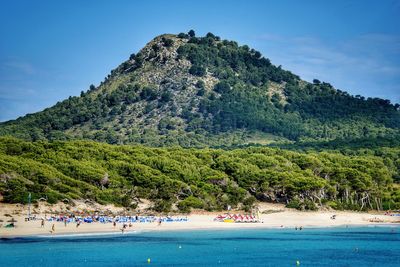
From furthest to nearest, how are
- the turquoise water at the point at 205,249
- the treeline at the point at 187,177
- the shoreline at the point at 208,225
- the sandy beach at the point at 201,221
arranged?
the treeline at the point at 187,177 → the sandy beach at the point at 201,221 → the shoreline at the point at 208,225 → the turquoise water at the point at 205,249

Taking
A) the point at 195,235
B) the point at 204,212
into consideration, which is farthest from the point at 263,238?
the point at 204,212

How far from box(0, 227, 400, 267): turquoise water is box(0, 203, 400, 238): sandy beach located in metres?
3.57

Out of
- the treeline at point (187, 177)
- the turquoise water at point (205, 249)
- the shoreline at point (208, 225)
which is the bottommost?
the turquoise water at point (205, 249)

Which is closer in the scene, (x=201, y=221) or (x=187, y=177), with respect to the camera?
(x=201, y=221)

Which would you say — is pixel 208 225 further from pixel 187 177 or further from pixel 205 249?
pixel 205 249

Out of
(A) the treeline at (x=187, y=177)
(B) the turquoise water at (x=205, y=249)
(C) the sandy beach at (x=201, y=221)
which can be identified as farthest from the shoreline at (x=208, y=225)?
(A) the treeline at (x=187, y=177)

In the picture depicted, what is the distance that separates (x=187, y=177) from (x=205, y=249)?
41.5 meters

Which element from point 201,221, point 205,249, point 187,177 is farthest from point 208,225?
point 205,249

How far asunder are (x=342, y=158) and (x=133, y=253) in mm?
82384

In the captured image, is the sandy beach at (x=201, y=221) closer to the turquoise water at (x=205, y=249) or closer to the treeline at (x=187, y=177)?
the treeline at (x=187, y=177)

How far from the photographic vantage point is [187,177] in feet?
381

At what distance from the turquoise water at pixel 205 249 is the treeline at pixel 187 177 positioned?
17521 mm

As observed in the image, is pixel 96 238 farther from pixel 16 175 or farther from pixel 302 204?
pixel 302 204

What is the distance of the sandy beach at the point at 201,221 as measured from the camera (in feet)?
272
